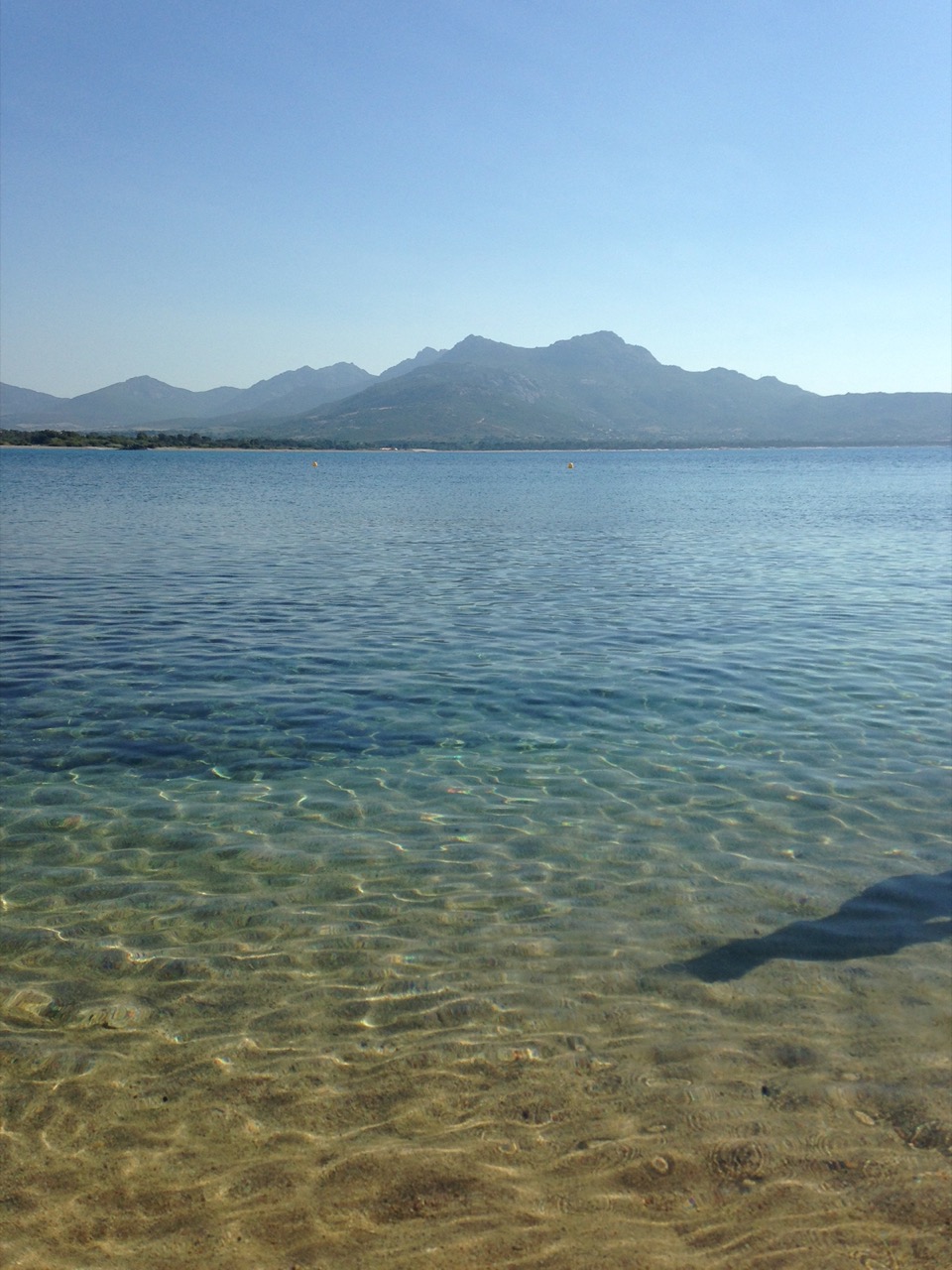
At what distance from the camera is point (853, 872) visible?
8469 millimetres

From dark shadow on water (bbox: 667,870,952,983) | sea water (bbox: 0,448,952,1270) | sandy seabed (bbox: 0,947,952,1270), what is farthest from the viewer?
dark shadow on water (bbox: 667,870,952,983)

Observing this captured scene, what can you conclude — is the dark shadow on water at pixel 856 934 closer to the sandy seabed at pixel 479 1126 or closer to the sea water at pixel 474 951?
the sea water at pixel 474 951

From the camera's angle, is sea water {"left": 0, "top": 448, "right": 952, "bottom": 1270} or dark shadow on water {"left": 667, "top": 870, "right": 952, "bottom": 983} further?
dark shadow on water {"left": 667, "top": 870, "right": 952, "bottom": 983}

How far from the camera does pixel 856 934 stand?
7426 millimetres

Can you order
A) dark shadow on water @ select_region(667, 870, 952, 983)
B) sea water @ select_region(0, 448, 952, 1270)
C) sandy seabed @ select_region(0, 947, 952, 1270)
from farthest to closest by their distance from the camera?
dark shadow on water @ select_region(667, 870, 952, 983) < sea water @ select_region(0, 448, 952, 1270) < sandy seabed @ select_region(0, 947, 952, 1270)

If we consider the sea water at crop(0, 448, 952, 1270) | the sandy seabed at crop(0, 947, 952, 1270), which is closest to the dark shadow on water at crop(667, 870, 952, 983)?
the sea water at crop(0, 448, 952, 1270)

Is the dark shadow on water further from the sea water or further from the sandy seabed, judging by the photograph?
the sandy seabed

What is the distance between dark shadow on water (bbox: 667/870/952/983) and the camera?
7.03 meters

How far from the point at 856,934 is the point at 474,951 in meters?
3.10

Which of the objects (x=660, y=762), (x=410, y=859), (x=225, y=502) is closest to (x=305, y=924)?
(x=410, y=859)

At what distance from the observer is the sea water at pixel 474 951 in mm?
4680

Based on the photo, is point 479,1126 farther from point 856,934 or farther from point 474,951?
point 856,934

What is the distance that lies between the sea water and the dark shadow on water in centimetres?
4

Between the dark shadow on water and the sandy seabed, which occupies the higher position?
the dark shadow on water
